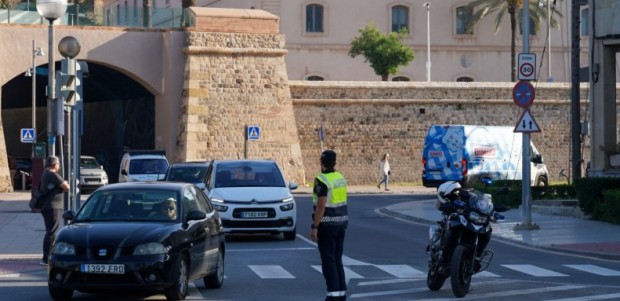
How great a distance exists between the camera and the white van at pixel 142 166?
130 feet

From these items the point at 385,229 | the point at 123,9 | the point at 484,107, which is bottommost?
the point at 385,229

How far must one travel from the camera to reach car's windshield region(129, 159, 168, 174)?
40.0 meters

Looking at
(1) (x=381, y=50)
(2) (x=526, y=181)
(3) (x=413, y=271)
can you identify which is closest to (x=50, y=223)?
(3) (x=413, y=271)

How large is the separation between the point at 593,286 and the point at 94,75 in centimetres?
3946

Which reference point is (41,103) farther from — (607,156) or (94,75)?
(607,156)

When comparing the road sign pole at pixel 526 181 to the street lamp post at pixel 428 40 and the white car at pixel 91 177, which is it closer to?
the white car at pixel 91 177

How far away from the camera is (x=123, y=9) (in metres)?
49.8

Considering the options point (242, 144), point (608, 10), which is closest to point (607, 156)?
point (608, 10)

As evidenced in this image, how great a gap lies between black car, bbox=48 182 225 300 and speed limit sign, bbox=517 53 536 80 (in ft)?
38.8

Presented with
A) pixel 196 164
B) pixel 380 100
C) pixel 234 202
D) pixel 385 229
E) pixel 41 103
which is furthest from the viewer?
pixel 41 103

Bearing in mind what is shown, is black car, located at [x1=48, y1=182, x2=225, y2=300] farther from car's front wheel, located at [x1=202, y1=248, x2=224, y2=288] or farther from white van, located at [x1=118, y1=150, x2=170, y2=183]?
white van, located at [x1=118, y1=150, x2=170, y2=183]

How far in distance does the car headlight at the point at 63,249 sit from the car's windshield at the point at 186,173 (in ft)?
49.5

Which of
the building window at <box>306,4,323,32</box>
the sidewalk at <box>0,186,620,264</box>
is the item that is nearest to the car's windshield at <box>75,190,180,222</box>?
the sidewalk at <box>0,186,620,264</box>

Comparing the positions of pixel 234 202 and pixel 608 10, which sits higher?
pixel 608 10
